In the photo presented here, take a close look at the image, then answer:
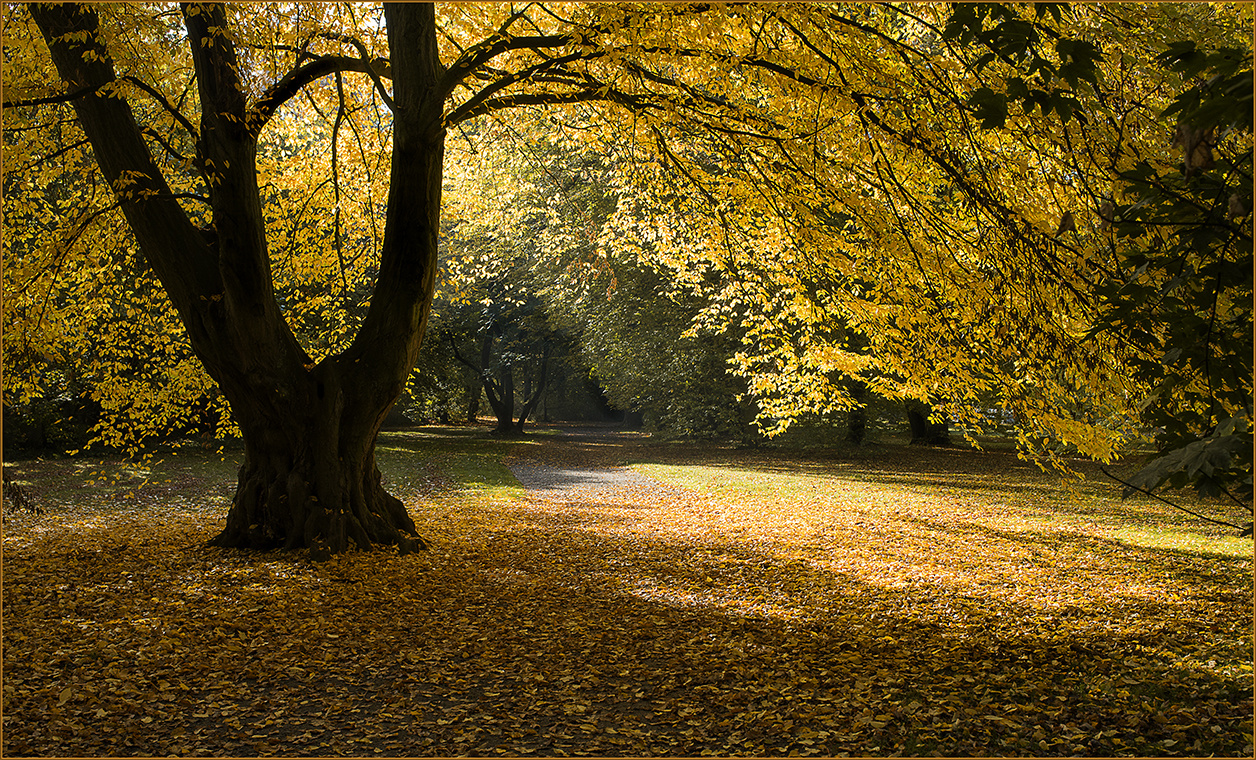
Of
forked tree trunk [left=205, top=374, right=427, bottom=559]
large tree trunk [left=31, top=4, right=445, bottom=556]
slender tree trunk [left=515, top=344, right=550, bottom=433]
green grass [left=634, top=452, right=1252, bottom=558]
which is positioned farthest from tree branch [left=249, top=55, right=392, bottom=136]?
slender tree trunk [left=515, top=344, right=550, bottom=433]

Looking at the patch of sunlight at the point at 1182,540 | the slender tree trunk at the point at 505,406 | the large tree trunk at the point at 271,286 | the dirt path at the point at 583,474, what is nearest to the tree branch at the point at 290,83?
the large tree trunk at the point at 271,286

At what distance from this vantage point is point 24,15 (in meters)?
7.30

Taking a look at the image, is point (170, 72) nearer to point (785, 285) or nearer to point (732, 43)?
point (732, 43)

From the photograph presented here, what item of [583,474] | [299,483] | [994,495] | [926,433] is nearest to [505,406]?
[583,474]

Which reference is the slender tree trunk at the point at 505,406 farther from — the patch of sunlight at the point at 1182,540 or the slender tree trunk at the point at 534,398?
the patch of sunlight at the point at 1182,540

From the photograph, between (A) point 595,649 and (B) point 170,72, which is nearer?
(A) point 595,649

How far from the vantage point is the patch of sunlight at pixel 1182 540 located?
914 centimetres

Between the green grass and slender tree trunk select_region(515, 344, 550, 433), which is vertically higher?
slender tree trunk select_region(515, 344, 550, 433)

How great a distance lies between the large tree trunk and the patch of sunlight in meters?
8.70

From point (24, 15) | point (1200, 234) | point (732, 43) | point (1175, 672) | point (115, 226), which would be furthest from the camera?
point (115, 226)

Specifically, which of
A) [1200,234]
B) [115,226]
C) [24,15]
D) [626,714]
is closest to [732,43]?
[1200,234]

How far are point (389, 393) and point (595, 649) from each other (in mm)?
3955

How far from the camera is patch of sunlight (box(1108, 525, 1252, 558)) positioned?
9141 millimetres

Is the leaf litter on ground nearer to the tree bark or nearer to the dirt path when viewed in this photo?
the dirt path
